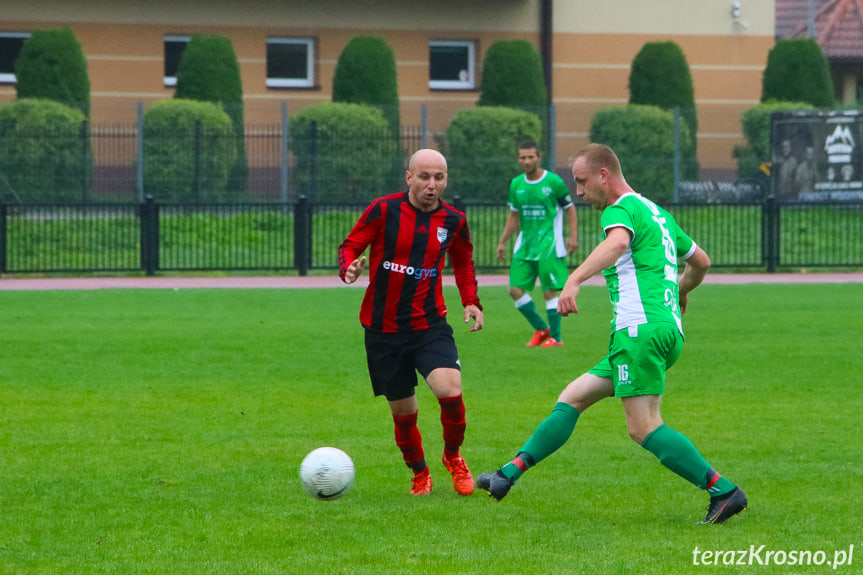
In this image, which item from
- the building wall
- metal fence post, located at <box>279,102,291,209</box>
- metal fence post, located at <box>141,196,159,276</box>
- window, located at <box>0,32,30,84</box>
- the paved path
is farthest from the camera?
the building wall

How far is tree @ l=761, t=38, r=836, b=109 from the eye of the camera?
3328cm

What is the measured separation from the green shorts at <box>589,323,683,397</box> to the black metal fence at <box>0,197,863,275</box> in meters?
17.1

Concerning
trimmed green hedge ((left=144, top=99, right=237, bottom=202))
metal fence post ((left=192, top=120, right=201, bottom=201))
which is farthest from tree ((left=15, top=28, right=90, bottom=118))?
metal fence post ((left=192, top=120, right=201, bottom=201))

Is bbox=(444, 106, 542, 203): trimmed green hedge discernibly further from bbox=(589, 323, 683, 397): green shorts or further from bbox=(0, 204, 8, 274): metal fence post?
bbox=(589, 323, 683, 397): green shorts

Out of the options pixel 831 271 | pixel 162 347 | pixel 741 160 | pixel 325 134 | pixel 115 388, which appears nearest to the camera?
pixel 115 388

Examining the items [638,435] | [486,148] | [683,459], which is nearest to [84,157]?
[486,148]

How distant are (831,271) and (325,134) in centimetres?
1048

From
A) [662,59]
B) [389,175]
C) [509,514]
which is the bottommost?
[509,514]

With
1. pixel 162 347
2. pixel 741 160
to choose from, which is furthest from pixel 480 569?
pixel 741 160

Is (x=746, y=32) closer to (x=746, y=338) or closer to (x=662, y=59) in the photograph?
(x=662, y=59)

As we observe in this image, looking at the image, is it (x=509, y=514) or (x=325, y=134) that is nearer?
(x=509, y=514)

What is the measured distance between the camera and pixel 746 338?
45.9 feet

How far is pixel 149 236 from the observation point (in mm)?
22891

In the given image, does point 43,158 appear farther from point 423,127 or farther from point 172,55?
point 423,127
